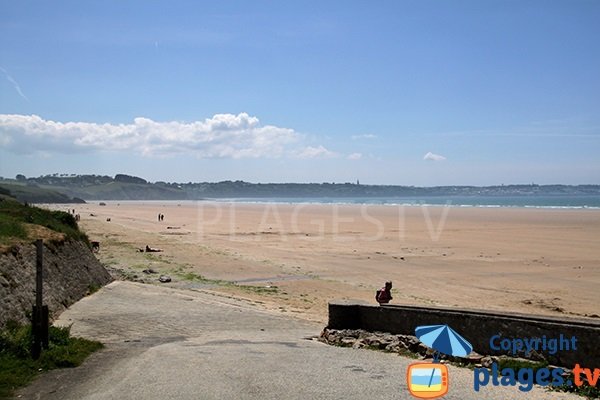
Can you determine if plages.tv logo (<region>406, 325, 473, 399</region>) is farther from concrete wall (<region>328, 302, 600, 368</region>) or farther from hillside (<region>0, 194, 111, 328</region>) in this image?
hillside (<region>0, 194, 111, 328</region>)

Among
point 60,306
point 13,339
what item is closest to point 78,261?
point 60,306

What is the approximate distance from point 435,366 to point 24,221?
1199 cm

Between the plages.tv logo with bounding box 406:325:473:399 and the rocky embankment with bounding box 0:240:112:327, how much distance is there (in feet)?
21.5

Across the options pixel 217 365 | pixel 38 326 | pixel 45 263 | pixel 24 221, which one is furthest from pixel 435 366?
pixel 24 221

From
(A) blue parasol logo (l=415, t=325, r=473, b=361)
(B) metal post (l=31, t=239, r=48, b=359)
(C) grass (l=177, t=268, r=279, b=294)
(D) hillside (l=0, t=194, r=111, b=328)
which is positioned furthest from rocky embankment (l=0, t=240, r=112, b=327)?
(A) blue parasol logo (l=415, t=325, r=473, b=361)

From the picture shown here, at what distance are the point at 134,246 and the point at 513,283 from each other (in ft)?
65.2

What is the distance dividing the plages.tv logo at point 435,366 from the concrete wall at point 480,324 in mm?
350

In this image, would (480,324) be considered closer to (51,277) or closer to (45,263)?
(51,277)

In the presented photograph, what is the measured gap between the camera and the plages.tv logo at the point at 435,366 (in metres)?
7.16

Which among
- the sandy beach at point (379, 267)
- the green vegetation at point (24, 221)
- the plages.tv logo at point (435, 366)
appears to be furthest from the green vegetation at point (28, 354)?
the sandy beach at point (379, 267)

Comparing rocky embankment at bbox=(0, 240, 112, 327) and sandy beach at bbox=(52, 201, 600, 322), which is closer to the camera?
rocky embankment at bbox=(0, 240, 112, 327)

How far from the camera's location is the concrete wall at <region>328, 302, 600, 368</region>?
742cm

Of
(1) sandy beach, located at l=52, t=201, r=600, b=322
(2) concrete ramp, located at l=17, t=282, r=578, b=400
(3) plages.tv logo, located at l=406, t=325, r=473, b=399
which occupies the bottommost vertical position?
(1) sandy beach, located at l=52, t=201, r=600, b=322

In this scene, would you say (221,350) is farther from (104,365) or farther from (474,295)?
(474,295)
